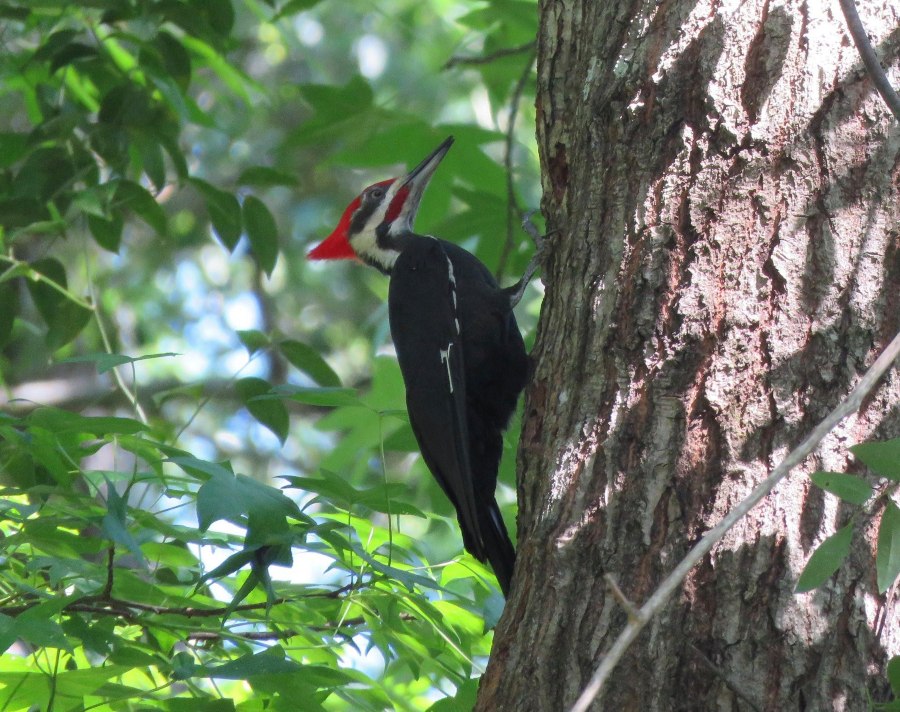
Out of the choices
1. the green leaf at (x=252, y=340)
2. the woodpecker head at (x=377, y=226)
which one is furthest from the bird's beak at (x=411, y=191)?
the green leaf at (x=252, y=340)

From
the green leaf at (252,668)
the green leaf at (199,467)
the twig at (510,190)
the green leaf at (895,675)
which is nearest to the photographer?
the green leaf at (895,675)

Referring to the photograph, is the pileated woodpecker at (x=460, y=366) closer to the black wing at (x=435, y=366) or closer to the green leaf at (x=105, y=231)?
the black wing at (x=435, y=366)

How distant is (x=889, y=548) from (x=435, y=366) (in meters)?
1.97

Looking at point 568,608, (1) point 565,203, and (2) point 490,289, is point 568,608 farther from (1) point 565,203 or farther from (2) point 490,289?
(2) point 490,289

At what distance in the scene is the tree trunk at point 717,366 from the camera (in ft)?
5.24

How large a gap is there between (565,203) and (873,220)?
2.47 ft

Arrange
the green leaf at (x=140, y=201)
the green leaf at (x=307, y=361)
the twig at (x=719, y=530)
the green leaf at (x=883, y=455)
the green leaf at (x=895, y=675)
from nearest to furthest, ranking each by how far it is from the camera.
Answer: the twig at (x=719, y=530), the green leaf at (x=883, y=455), the green leaf at (x=895, y=675), the green leaf at (x=307, y=361), the green leaf at (x=140, y=201)

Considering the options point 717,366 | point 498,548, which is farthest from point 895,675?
point 498,548

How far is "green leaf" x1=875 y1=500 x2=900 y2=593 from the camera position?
134 centimetres

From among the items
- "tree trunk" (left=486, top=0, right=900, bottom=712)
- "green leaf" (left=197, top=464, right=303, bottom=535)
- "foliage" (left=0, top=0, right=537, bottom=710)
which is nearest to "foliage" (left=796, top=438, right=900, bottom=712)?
"tree trunk" (left=486, top=0, right=900, bottom=712)

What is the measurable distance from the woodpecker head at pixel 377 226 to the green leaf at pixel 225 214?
104cm

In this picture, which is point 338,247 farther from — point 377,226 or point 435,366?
point 435,366

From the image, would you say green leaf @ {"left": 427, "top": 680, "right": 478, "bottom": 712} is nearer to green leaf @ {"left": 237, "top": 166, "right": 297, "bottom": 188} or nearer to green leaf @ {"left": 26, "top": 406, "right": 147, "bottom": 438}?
green leaf @ {"left": 26, "top": 406, "right": 147, "bottom": 438}

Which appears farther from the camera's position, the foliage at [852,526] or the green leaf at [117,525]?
the green leaf at [117,525]
